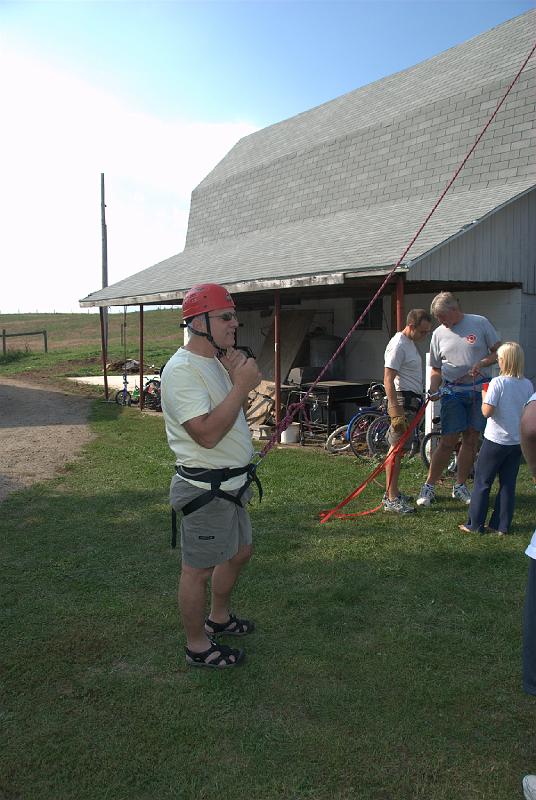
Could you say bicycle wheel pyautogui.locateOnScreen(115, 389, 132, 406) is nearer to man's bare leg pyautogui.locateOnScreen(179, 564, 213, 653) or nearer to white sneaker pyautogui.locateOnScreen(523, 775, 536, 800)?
man's bare leg pyautogui.locateOnScreen(179, 564, 213, 653)

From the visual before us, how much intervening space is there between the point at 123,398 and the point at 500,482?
42.5ft

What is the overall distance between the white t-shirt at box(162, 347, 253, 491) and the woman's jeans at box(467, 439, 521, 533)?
286cm

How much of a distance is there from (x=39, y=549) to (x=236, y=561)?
268cm

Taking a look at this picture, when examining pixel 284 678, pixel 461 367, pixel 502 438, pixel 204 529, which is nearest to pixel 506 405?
pixel 502 438

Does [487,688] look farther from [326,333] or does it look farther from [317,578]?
[326,333]

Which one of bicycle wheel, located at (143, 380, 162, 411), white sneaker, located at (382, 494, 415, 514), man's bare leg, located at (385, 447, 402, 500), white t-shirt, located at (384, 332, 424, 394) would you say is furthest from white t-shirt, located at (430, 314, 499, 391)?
bicycle wheel, located at (143, 380, 162, 411)

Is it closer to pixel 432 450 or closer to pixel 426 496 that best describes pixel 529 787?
pixel 426 496

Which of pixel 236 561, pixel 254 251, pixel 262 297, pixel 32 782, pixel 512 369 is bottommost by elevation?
pixel 32 782

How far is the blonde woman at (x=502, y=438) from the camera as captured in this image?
555 cm

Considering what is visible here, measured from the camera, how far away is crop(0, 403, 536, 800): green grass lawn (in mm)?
2842

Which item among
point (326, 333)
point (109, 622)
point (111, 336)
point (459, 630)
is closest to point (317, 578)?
point (459, 630)

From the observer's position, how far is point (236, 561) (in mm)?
3713

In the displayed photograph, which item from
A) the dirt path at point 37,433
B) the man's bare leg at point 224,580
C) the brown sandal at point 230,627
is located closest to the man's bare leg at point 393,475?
the brown sandal at point 230,627

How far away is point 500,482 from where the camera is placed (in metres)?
5.78
